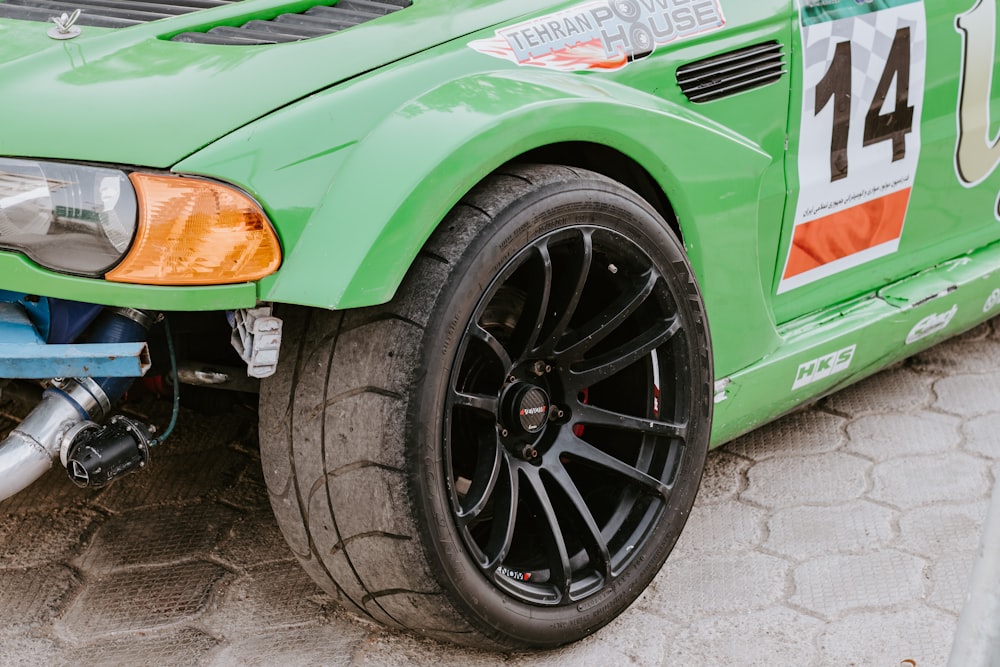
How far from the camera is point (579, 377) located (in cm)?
206

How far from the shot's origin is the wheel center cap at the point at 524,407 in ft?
6.44

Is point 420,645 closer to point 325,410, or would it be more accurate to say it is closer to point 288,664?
point 288,664

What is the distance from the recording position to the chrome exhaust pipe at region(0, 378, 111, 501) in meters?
1.75

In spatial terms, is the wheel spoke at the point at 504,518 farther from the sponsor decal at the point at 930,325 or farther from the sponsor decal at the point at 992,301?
the sponsor decal at the point at 992,301

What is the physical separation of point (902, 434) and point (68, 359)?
6.93 feet

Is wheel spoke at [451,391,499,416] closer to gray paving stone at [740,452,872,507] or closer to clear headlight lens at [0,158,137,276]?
clear headlight lens at [0,158,137,276]

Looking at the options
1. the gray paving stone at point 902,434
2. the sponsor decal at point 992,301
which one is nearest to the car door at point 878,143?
the sponsor decal at point 992,301

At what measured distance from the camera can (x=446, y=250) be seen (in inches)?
69.9

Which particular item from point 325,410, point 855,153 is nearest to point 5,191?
point 325,410

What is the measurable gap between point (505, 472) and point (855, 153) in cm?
109

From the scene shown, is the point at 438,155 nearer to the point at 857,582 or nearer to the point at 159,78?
the point at 159,78

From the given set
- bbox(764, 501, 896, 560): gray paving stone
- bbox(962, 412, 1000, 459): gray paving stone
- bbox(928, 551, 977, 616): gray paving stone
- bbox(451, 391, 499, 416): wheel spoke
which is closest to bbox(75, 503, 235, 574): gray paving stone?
bbox(451, 391, 499, 416): wheel spoke

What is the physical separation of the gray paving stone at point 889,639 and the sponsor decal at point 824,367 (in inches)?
22.0

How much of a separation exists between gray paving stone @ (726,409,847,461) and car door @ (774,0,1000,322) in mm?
444
